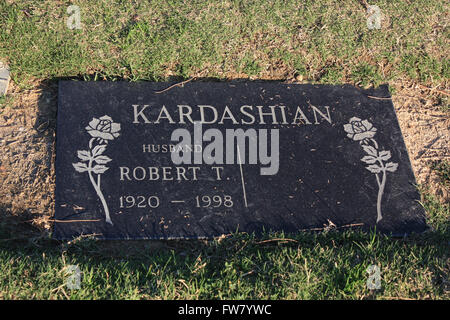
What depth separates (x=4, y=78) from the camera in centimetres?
328

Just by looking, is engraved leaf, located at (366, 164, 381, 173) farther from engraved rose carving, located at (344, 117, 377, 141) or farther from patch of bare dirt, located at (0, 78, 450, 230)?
patch of bare dirt, located at (0, 78, 450, 230)

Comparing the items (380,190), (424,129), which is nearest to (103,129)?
Answer: (380,190)

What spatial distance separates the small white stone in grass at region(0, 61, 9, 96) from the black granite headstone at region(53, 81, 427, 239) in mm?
430

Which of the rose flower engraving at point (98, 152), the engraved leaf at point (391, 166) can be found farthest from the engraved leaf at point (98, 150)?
the engraved leaf at point (391, 166)

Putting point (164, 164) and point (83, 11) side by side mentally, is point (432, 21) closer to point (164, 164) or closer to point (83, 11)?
point (164, 164)

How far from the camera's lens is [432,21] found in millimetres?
3773

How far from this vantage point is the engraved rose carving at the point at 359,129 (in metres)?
3.13

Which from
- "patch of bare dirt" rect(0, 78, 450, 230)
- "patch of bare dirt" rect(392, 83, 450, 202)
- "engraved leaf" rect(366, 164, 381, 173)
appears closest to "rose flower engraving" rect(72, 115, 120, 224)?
"patch of bare dirt" rect(0, 78, 450, 230)

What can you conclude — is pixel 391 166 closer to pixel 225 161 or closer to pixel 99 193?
pixel 225 161

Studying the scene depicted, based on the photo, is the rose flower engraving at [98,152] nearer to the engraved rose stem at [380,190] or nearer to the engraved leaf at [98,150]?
the engraved leaf at [98,150]

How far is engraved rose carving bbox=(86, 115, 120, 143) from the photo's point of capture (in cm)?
299

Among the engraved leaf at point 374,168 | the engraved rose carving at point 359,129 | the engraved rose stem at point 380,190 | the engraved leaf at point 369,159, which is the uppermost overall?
the engraved rose carving at point 359,129

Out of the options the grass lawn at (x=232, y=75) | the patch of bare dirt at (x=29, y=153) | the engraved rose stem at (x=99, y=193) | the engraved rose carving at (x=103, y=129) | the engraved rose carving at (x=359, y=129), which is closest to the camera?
the grass lawn at (x=232, y=75)
